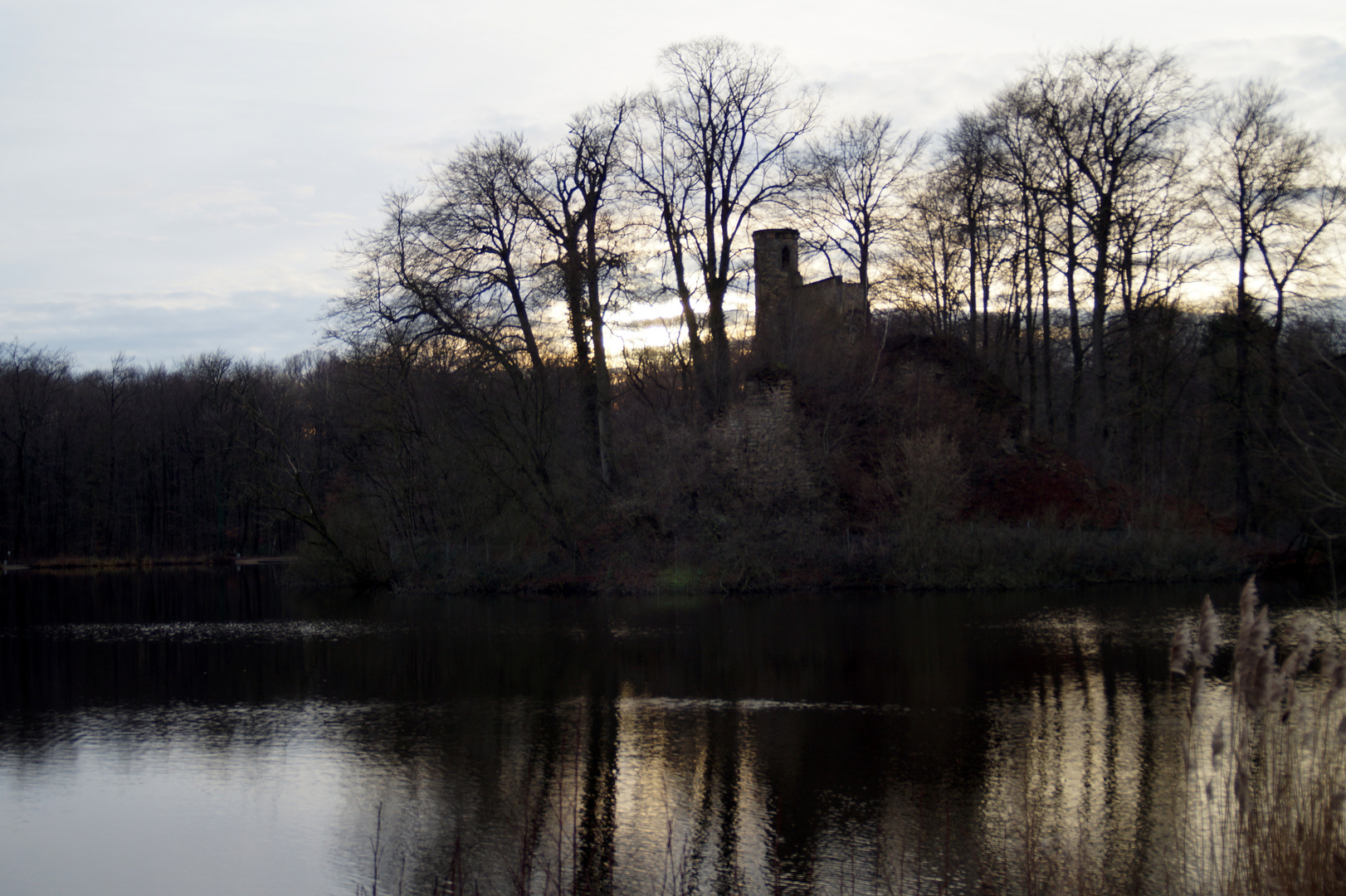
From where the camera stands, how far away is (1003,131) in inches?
1367

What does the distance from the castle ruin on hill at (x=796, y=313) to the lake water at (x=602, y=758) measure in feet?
53.5

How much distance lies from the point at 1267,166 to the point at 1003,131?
8.54 metres

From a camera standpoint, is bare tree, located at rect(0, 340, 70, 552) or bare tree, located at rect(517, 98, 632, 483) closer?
bare tree, located at rect(517, 98, 632, 483)

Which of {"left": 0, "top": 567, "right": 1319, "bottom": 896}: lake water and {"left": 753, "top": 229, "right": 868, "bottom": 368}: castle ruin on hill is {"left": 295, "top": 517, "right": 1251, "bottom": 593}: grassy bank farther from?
{"left": 753, "top": 229, "right": 868, "bottom": 368}: castle ruin on hill

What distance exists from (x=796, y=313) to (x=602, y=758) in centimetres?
2858

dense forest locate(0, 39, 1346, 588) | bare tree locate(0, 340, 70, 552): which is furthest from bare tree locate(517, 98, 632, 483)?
bare tree locate(0, 340, 70, 552)

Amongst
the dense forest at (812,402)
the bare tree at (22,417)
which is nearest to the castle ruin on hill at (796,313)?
the dense forest at (812,402)

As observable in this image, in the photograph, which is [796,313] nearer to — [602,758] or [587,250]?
[587,250]

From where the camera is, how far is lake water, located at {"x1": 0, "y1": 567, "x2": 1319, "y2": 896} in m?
7.45

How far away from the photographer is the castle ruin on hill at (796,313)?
118ft

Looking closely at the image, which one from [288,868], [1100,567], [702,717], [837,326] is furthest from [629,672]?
[837,326]

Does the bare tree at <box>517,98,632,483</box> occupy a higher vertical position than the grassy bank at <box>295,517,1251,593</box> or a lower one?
higher

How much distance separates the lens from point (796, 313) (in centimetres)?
3719

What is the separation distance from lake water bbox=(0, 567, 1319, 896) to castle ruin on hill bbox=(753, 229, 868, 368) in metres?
16.3
